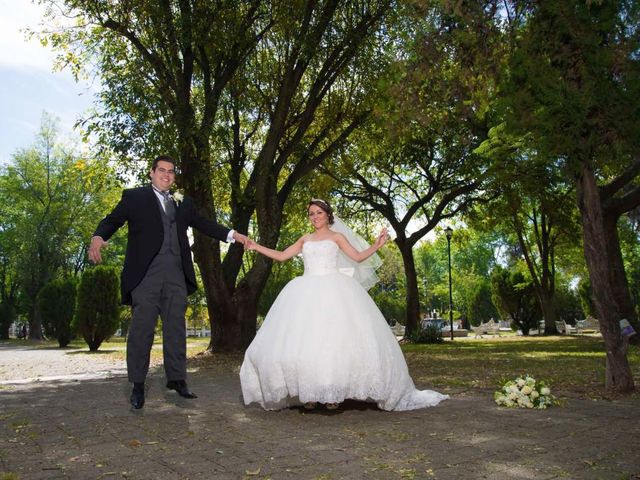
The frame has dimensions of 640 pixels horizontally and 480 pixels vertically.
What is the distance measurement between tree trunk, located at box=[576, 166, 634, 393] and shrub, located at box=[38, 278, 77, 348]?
25.3m

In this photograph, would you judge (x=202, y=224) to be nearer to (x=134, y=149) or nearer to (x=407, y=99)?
(x=407, y=99)

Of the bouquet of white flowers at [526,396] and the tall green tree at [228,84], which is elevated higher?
the tall green tree at [228,84]

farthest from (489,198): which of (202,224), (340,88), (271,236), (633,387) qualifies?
(202,224)

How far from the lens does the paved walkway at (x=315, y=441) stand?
12.4 ft

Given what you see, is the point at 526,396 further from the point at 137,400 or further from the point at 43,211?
the point at 43,211

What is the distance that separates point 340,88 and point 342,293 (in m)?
12.6

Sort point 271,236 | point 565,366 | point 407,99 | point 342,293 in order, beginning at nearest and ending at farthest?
1. point 342,293
2. point 407,99
3. point 565,366
4. point 271,236

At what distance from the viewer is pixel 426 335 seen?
2531 centimetres

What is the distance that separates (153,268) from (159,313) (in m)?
0.54

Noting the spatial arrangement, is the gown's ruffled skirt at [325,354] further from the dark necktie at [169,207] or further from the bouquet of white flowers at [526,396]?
the dark necktie at [169,207]

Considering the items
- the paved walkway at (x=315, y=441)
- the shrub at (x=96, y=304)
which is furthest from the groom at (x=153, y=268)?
the shrub at (x=96, y=304)

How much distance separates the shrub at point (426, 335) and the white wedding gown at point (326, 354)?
63.1 ft

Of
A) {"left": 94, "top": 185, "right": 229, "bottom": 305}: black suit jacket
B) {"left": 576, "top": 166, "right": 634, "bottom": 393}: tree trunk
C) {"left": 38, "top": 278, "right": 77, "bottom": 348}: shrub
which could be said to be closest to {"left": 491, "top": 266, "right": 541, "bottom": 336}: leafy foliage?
{"left": 38, "top": 278, "right": 77, "bottom": 348}: shrub

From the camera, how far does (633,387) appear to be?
741cm
